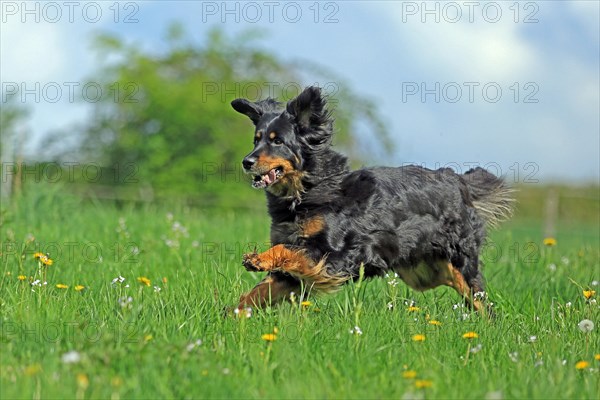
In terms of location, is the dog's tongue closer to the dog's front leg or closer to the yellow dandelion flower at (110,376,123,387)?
the dog's front leg

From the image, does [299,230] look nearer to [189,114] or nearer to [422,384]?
[422,384]

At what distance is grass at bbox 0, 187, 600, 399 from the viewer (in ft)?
10.9

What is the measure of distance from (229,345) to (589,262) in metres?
5.80

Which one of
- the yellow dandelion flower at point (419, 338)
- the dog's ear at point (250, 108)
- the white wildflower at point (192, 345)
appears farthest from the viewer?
the dog's ear at point (250, 108)

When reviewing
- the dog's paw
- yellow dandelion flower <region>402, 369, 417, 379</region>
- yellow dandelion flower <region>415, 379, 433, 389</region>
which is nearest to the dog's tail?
the dog's paw

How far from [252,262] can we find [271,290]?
Result: 359 millimetres

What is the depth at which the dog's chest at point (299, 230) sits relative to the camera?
539 centimetres

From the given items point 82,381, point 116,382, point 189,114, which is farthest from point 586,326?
point 189,114

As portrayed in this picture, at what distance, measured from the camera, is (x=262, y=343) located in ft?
12.9

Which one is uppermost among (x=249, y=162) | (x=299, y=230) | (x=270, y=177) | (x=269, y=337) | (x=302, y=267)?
(x=249, y=162)

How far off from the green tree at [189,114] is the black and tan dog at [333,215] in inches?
547

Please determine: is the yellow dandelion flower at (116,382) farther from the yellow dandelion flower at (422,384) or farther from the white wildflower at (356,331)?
the white wildflower at (356,331)

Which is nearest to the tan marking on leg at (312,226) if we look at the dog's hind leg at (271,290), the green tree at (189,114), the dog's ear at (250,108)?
the dog's hind leg at (271,290)

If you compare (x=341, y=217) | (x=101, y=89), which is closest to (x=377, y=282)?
(x=341, y=217)
